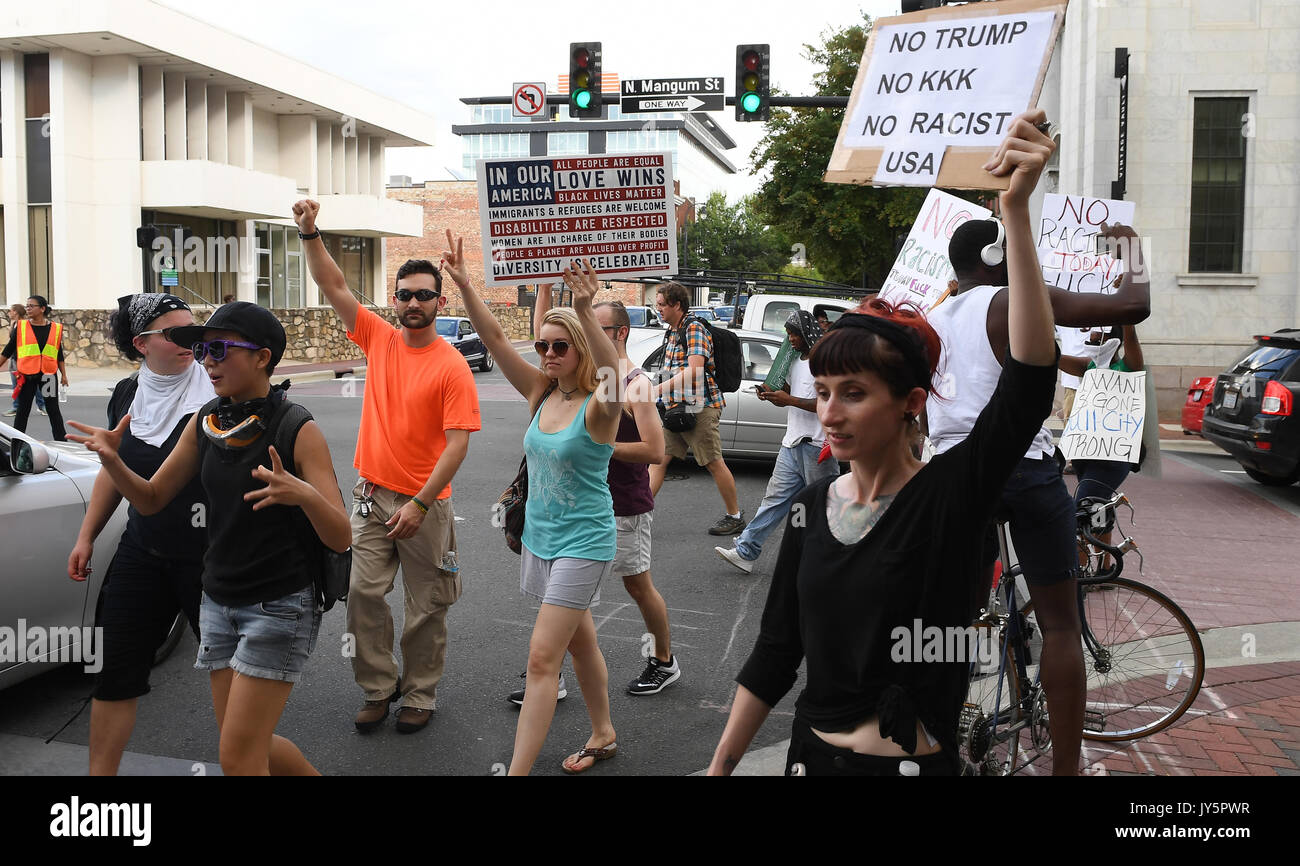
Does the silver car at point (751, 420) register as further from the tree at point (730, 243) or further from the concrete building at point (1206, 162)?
the tree at point (730, 243)

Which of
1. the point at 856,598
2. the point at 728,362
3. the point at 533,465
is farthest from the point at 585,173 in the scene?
the point at 728,362

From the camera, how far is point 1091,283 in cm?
669

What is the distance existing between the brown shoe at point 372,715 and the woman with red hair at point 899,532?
9.14ft

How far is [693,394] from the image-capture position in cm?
941

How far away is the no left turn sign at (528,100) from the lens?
1962 cm

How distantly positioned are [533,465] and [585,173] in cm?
144

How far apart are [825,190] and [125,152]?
19138mm

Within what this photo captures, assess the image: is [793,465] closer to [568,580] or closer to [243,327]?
[568,580]

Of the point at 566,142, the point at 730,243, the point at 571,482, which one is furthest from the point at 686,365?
the point at 566,142

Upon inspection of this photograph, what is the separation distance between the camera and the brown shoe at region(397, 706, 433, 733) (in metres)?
4.82

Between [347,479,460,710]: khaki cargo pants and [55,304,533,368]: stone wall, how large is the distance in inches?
621

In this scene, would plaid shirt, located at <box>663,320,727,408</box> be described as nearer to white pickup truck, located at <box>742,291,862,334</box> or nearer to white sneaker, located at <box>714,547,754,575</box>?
white sneaker, located at <box>714,547,754,575</box>

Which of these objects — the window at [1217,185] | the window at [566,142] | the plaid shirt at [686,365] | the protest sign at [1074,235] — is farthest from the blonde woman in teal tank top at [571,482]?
the window at [566,142]

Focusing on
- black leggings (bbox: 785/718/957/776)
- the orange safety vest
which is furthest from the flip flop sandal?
the orange safety vest
